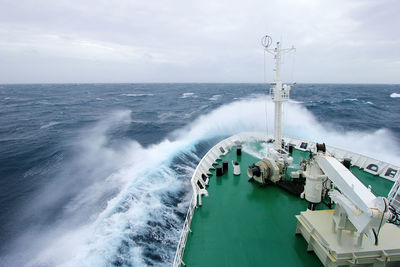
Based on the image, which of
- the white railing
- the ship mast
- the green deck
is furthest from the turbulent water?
the ship mast

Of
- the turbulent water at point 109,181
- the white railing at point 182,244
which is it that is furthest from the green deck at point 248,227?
the turbulent water at point 109,181

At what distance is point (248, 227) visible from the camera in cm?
754

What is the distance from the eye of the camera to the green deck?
6.26 meters

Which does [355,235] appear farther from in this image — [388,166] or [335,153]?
[335,153]

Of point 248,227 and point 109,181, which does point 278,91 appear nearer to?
point 248,227

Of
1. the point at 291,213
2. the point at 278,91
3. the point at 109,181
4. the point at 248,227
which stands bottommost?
the point at 109,181

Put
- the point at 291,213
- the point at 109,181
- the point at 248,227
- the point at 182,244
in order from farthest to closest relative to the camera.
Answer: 1. the point at 109,181
2. the point at 291,213
3. the point at 248,227
4. the point at 182,244

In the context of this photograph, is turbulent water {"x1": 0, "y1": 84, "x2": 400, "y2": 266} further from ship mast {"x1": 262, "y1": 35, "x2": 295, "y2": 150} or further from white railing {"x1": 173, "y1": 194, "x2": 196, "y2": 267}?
ship mast {"x1": 262, "y1": 35, "x2": 295, "y2": 150}

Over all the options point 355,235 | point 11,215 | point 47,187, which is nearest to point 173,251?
point 355,235

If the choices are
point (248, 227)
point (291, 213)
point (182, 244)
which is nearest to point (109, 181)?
point (182, 244)

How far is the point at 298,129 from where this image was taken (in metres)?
25.5

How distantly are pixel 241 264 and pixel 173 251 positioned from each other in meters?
3.67

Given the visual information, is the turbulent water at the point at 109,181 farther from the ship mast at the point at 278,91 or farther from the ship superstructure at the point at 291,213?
the ship mast at the point at 278,91

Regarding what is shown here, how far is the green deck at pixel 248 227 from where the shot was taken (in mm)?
6258
